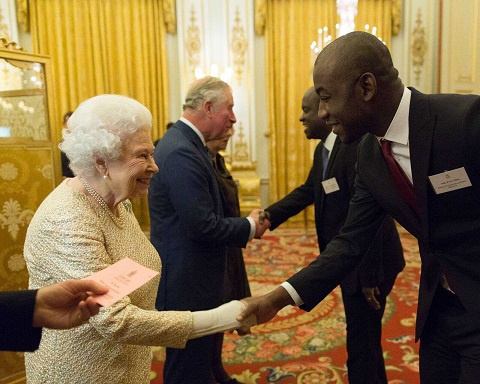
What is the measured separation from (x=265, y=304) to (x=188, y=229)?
0.61m

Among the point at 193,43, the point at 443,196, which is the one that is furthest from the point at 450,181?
the point at 193,43

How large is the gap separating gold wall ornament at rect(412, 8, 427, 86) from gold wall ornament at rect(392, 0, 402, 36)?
0.92 feet

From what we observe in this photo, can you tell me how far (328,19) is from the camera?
7.61 meters

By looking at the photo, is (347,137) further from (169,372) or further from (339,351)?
(339,351)

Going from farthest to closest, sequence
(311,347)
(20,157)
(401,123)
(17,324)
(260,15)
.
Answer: (260,15) → (311,347) → (20,157) → (401,123) → (17,324)

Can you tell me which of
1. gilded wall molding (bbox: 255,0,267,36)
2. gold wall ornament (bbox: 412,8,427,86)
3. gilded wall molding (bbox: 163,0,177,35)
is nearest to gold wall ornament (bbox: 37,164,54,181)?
gilded wall molding (bbox: 163,0,177,35)

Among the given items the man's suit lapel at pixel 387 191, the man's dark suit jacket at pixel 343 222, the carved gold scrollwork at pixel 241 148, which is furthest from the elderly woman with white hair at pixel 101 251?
the carved gold scrollwork at pixel 241 148

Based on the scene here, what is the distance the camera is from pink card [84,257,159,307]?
3.71ft

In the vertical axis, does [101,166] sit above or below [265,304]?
above

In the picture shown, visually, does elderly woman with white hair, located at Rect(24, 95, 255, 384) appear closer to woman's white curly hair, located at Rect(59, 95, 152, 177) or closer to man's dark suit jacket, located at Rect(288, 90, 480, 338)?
woman's white curly hair, located at Rect(59, 95, 152, 177)

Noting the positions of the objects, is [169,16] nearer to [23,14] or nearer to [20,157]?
[23,14]

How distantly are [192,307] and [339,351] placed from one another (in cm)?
155

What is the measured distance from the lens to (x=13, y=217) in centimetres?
261

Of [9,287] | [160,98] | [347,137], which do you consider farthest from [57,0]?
[347,137]
